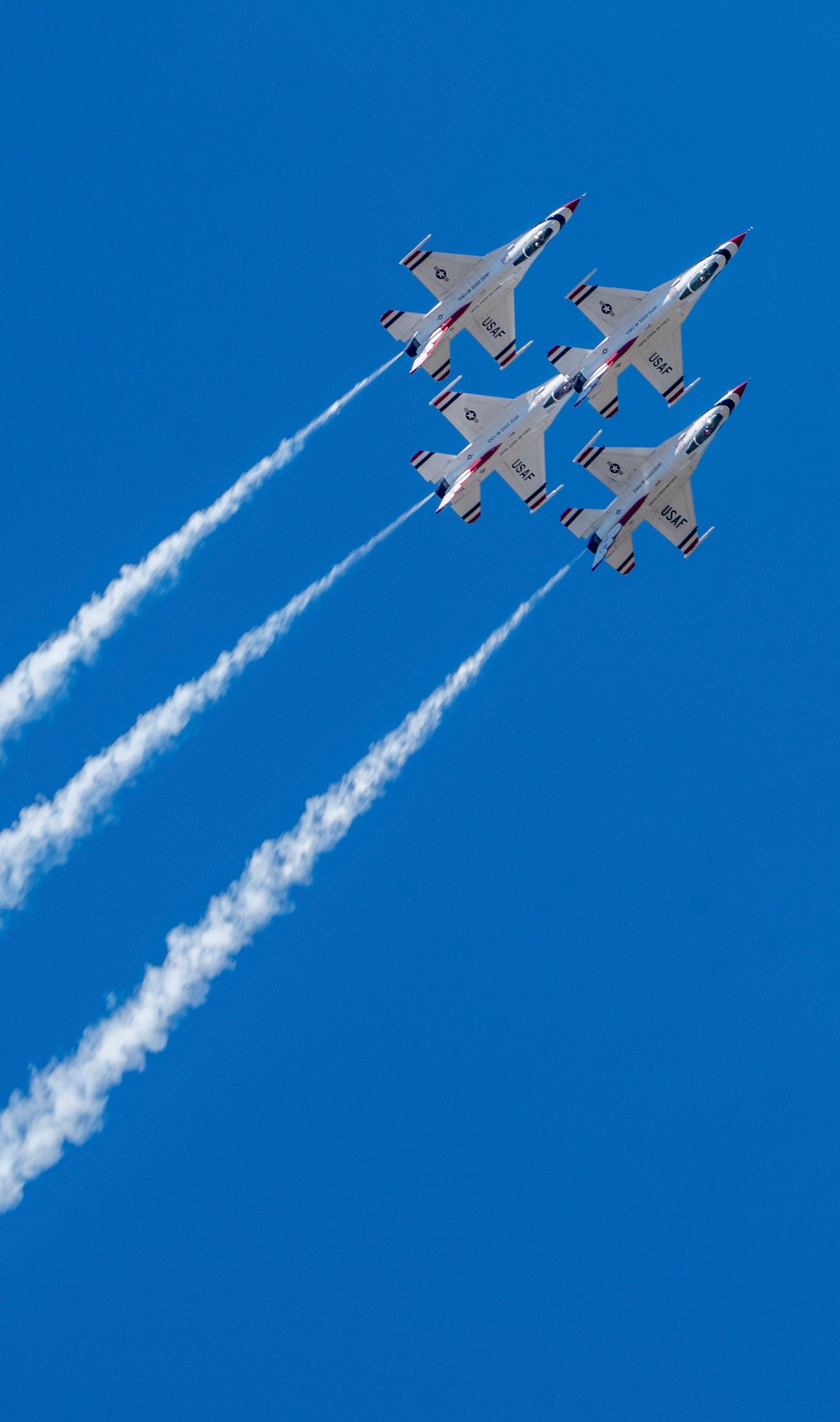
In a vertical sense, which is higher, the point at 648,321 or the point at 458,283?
the point at 458,283

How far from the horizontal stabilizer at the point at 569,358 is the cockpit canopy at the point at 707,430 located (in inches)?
177

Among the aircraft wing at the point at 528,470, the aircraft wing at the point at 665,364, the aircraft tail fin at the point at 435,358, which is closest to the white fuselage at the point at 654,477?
the aircraft wing at the point at 665,364

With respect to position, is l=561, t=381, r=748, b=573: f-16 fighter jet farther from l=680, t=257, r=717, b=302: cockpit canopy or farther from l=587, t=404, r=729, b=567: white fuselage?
l=680, t=257, r=717, b=302: cockpit canopy

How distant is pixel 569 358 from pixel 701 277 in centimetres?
510

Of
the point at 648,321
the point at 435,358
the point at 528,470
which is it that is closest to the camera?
the point at 648,321

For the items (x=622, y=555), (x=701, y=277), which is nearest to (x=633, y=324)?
(x=701, y=277)

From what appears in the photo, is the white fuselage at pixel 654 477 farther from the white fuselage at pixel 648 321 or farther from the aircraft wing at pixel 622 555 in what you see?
the white fuselage at pixel 648 321

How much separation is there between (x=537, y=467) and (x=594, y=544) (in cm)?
359

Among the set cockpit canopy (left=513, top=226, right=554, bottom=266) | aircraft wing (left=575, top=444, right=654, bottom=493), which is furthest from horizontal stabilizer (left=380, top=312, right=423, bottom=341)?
aircraft wing (left=575, top=444, right=654, bottom=493)

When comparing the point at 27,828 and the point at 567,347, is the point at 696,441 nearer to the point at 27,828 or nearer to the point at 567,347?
the point at 567,347

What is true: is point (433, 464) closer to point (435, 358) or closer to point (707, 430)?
point (435, 358)

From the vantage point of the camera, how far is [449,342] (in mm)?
72625

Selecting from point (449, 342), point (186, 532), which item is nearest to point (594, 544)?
point (449, 342)

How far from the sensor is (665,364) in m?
72.4
